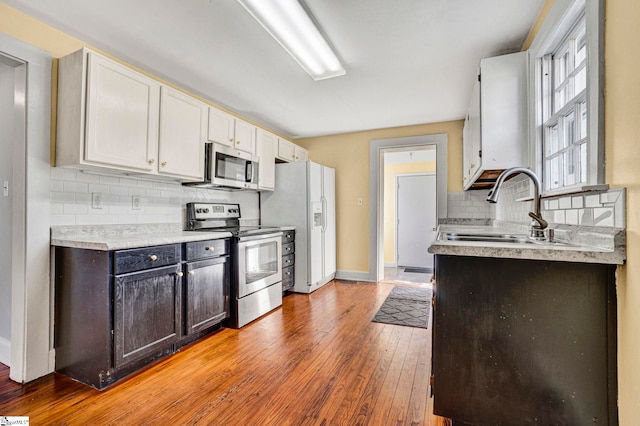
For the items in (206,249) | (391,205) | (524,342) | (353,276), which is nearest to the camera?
(524,342)

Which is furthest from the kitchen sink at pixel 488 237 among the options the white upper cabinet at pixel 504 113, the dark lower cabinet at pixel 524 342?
the dark lower cabinet at pixel 524 342

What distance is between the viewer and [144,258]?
1.96 m

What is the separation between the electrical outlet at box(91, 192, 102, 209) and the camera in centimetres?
222

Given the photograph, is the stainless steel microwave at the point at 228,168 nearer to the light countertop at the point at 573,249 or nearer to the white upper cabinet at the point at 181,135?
the white upper cabinet at the point at 181,135

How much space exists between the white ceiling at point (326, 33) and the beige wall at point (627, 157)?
1013 mm

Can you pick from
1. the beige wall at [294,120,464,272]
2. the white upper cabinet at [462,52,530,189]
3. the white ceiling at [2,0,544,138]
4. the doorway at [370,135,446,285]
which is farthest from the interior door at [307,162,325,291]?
the white upper cabinet at [462,52,530,189]

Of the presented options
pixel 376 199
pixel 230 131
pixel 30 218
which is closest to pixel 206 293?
pixel 30 218

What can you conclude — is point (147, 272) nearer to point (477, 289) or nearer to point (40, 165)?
point (40, 165)

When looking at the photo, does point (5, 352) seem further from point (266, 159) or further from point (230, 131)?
point (266, 159)

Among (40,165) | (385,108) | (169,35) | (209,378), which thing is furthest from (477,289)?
(385,108)

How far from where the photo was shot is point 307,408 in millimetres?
1604

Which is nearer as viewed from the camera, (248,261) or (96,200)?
(96,200)

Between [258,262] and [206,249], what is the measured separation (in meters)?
0.69

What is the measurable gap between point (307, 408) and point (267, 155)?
9.55 feet
